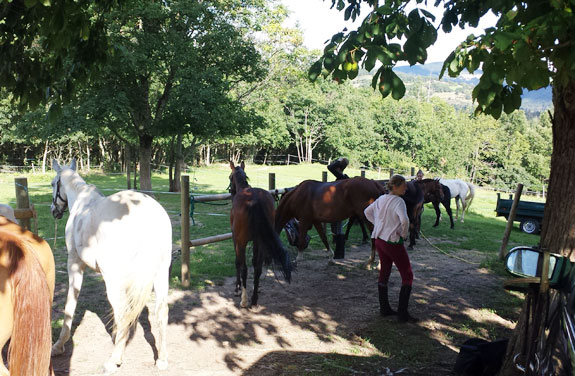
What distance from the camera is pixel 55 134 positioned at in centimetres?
1509

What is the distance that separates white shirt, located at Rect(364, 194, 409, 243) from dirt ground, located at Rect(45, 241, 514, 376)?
1064 millimetres

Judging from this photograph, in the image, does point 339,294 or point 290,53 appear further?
point 290,53

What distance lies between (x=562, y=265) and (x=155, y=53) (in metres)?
15.6

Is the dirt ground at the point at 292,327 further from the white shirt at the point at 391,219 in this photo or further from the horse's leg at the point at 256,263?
the white shirt at the point at 391,219

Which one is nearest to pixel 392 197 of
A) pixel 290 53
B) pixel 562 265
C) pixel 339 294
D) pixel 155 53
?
pixel 339 294

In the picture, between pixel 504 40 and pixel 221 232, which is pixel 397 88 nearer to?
pixel 504 40

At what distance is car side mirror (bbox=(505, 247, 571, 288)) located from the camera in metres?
2.43

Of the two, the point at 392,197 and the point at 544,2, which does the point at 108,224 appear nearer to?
the point at 392,197

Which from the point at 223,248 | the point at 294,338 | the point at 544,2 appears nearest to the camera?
the point at 544,2

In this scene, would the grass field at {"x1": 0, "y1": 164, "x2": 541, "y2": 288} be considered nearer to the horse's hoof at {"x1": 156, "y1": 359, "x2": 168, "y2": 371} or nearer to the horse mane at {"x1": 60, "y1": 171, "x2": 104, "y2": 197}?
the horse mane at {"x1": 60, "y1": 171, "x2": 104, "y2": 197}

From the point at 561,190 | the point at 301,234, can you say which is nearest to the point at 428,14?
the point at 561,190

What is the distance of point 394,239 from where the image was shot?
521 cm

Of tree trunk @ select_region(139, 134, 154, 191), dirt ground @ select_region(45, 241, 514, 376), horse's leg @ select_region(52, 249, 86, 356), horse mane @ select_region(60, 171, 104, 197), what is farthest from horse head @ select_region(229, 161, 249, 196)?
tree trunk @ select_region(139, 134, 154, 191)

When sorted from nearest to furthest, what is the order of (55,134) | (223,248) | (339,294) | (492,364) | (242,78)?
(492,364), (339,294), (223,248), (55,134), (242,78)
